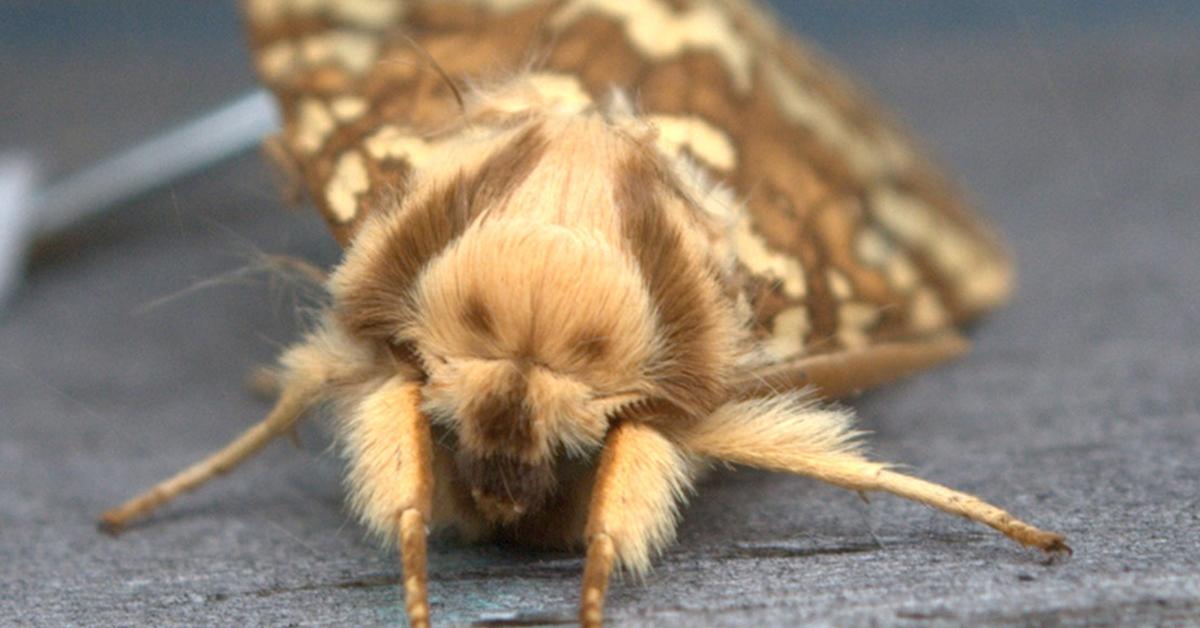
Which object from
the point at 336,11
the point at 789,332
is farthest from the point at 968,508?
the point at 336,11

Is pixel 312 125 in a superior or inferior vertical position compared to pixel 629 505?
superior

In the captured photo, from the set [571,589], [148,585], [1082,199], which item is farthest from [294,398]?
[1082,199]

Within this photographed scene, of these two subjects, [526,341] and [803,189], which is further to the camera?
[803,189]

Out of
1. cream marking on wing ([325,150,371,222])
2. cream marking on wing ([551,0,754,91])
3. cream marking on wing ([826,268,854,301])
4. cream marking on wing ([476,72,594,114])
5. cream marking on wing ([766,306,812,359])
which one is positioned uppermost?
cream marking on wing ([551,0,754,91])

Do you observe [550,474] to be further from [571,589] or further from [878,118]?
[878,118]

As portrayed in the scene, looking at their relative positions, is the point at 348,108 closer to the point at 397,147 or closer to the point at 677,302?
the point at 397,147

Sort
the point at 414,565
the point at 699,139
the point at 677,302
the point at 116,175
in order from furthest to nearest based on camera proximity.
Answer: the point at 116,175, the point at 699,139, the point at 677,302, the point at 414,565

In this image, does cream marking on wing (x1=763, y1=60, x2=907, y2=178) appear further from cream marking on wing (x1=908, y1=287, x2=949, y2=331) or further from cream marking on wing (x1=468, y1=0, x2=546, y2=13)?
cream marking on wing (x1=468, y1=0, x2=546, y2=13)

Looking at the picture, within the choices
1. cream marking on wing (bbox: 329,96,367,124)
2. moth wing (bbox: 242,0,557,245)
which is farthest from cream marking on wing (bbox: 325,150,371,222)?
cream marking on wing (bbox: 329,96,367,124)
